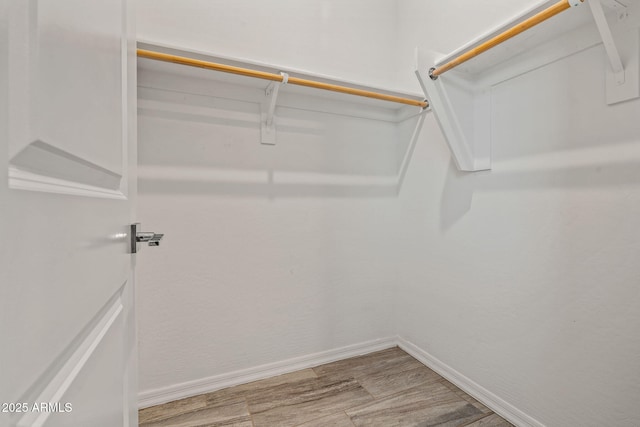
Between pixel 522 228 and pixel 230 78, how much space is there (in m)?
A: 1.54

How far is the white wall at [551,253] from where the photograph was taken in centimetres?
97

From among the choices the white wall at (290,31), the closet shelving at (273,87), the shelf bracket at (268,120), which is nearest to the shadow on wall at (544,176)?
the closet shelving at (273,87)

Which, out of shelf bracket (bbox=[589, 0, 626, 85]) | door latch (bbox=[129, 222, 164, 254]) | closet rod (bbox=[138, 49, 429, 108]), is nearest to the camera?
door latch (bbox=[129, 222, 164, 254])

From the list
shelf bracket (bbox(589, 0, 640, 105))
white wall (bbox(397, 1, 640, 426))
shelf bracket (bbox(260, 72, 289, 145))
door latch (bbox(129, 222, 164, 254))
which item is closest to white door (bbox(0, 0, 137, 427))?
door latch (bbox(129, 222, 164, 254))

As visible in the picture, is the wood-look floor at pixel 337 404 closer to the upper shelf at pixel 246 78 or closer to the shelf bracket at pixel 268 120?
the shelf bracket at pixel 268 120

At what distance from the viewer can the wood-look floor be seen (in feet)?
4.25

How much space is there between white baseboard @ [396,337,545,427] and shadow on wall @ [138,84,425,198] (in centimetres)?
103

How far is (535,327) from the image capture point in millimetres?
1201

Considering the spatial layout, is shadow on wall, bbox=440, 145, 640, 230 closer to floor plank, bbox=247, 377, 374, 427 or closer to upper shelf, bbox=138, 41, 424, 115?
upper shelf, bbox=138, 41, 424, 115

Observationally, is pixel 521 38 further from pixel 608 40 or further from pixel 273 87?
pixel 273 87

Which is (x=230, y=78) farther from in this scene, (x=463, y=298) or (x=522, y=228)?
(x=463, y=298)

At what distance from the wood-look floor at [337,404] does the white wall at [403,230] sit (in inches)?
5.0

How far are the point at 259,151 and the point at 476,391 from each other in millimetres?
1670

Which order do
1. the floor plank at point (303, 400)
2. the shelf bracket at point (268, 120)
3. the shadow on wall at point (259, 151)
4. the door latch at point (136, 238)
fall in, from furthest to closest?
the shelf bracket at point (268, 120) < the shadow on wall at point (259, 151) < the floor plank at point (303, 400) < the door latch at point (136, 238)
